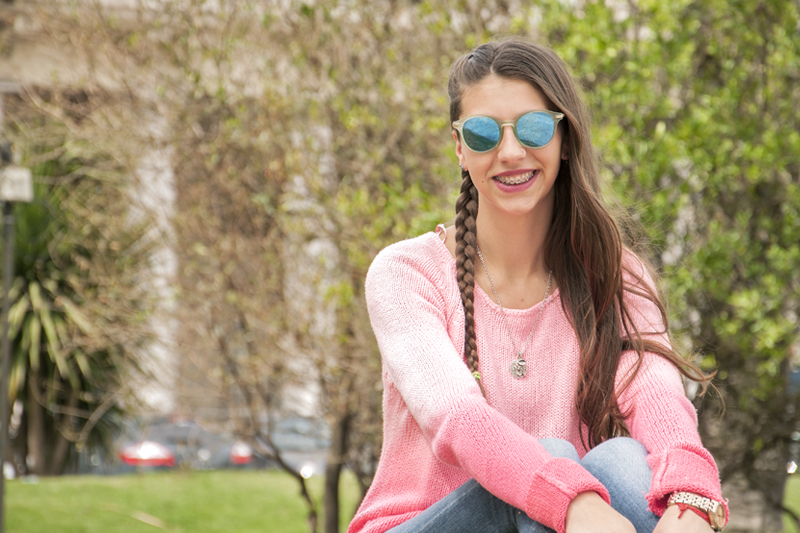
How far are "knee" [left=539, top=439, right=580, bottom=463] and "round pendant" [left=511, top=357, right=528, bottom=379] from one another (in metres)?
0.27

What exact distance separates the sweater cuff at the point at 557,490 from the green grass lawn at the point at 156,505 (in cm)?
416

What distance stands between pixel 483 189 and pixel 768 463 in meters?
3.22

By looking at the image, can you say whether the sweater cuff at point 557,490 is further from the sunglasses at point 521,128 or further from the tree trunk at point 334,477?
the tree trunk at point 334,477

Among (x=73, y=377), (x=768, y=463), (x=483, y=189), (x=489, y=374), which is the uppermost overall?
(x=483, y=189)

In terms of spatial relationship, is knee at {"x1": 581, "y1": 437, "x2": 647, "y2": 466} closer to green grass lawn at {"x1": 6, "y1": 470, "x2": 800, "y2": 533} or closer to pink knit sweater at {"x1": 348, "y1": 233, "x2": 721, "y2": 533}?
pink knit sweater at {"x1": 348, "y1": 233, "x2": 721, "y2": 533}

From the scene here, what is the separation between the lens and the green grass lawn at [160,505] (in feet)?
18.9

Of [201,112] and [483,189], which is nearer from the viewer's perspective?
[483,189]

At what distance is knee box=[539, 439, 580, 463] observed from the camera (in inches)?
61.8

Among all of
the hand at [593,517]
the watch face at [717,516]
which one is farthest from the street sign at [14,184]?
the watch face at [717,516]

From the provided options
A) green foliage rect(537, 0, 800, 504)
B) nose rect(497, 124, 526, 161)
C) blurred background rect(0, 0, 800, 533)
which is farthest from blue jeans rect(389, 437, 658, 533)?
green foliage rect(537, 0, 800, 504)

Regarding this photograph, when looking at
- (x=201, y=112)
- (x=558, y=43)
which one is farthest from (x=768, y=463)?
(x=201, y=112)

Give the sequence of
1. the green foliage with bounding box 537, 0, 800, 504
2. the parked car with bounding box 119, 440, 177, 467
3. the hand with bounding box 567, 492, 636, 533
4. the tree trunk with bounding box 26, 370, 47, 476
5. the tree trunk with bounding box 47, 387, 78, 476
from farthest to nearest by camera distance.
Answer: the parked car with bounding box 119, 440, 177, 467 < the tree trunk with bounding box 47, 387, 78, 476 < the tree trunk with bounding box 26, 370, 47, 476 < the green foliage with bounding box 537, 0, 800, 504 < the hand with bounding box 567, 492, 636, 533

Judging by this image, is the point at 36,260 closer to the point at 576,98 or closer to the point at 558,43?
the point at 558,43

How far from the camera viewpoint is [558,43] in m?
3.87
